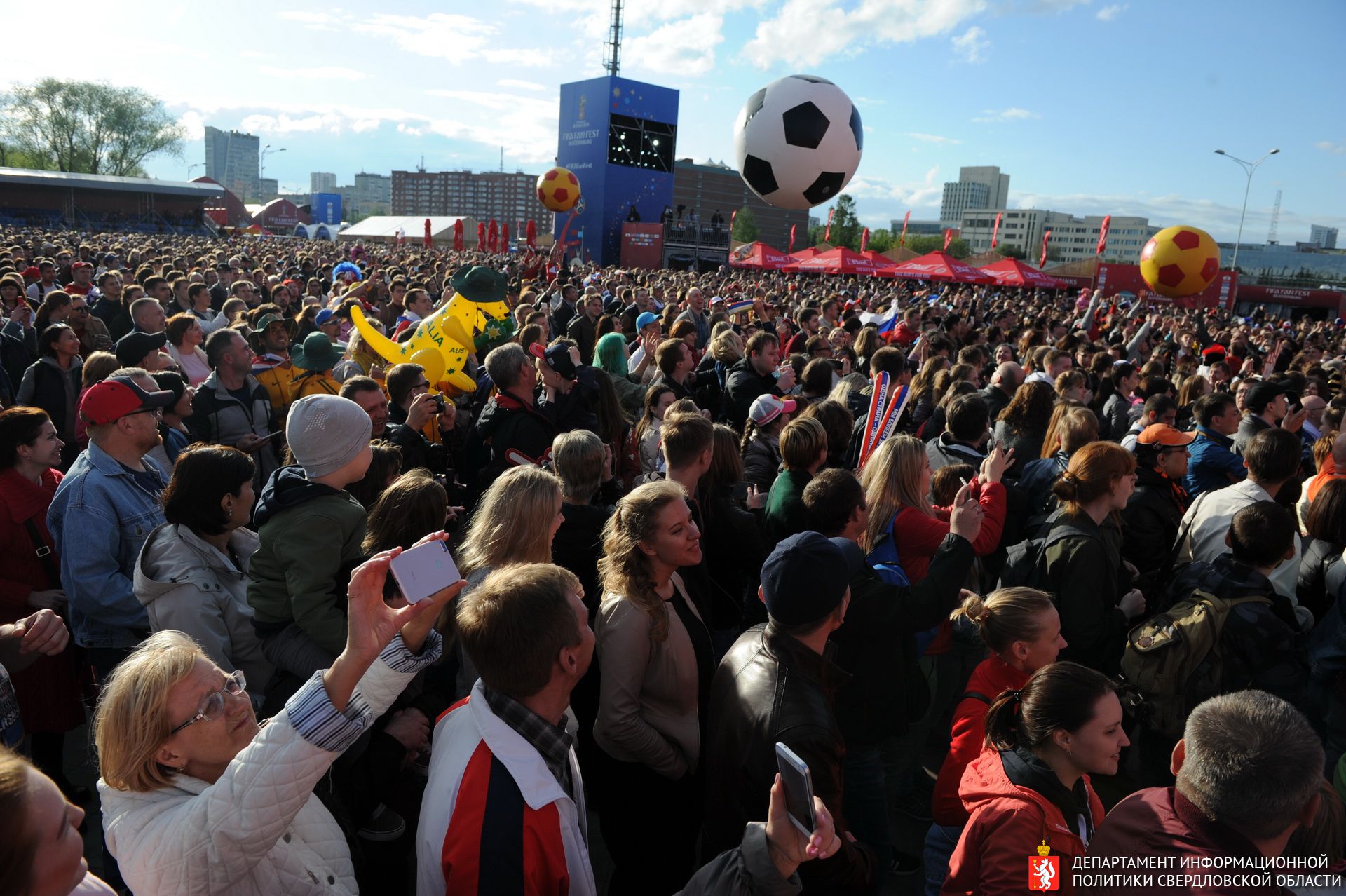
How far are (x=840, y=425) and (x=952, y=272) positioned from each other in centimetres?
2515

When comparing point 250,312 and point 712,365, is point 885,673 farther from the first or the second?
point 250,312

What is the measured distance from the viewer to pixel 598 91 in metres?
35.4

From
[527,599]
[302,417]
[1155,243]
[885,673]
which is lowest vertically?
[885,673]

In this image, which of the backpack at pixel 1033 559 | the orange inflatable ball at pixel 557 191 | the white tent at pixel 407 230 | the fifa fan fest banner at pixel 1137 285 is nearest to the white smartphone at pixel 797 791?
the backpack at pixel 1033 559

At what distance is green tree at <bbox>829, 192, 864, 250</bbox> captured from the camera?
8025 centimetres

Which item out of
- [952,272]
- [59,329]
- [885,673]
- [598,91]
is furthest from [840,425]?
[598,91]

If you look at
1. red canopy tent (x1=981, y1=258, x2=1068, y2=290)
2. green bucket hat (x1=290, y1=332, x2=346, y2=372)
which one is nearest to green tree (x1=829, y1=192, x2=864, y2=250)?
red canopy tent (x1=981, y1=258, x2=1068, y2=290)

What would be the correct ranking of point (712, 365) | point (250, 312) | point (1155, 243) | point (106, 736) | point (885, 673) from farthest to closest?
point (1155, 243) → point (250, 312) → point (712, 365) → point (885, 673) → point (106, 736)

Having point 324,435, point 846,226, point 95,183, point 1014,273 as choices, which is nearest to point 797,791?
point 324,435

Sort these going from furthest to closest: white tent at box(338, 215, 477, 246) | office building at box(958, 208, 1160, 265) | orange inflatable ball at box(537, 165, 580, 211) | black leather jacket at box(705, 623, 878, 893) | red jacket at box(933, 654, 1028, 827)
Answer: office building at box(958, 208, 1160, 265) < white tent at box(338, 215, 477, 246) < orange inflatable ball at box(537, 165, 580, 211) < red jacket at box(933, 654, 1028, 827) < black leather jacket at box(705, 623, 878, 893)

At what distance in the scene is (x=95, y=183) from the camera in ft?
164

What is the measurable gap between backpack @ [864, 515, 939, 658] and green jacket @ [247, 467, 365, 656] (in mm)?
1887

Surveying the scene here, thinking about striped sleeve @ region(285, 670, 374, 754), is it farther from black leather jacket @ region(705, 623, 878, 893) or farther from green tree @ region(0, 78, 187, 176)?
green tree @ region(0, 78, 187, 176)

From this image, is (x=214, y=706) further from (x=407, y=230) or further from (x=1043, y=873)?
(x=407, y=230)
